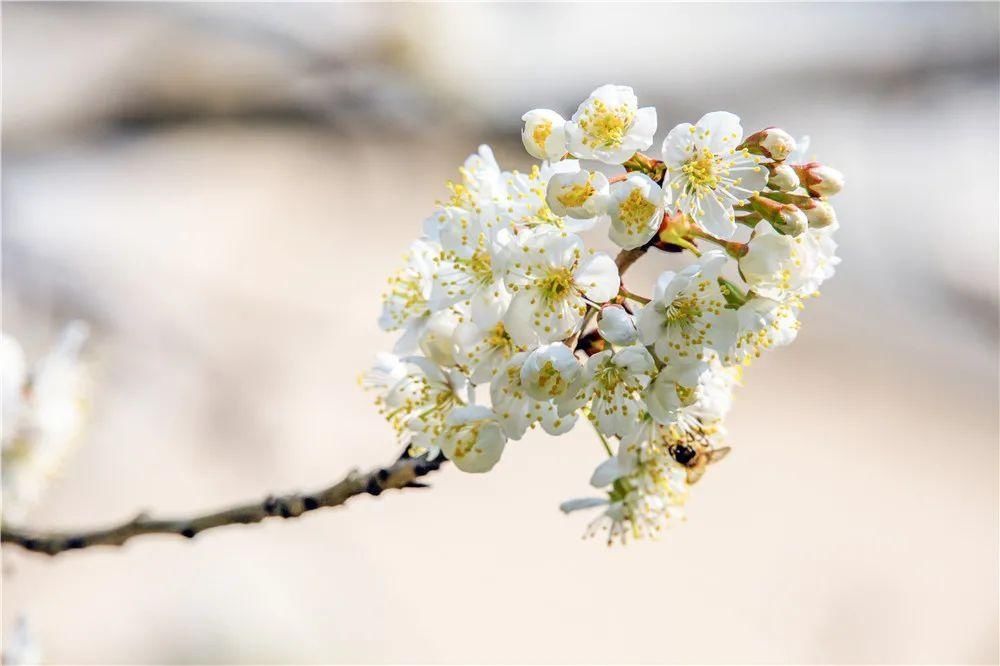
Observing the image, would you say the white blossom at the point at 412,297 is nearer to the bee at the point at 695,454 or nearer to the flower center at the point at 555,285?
the flower center at the point at 555,285

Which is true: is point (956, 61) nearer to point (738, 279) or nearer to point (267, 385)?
point (267, 385)

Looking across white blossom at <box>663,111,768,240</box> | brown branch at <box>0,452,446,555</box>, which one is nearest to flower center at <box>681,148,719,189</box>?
white blossom at <box>663,111,768,240</box>

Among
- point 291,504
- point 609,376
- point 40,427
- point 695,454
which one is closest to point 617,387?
point 609,376

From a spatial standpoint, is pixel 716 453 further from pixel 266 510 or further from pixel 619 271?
pixel 266 510

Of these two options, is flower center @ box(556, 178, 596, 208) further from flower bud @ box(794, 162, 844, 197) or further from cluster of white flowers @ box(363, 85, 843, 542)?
flower bud @ box(794, 162, 844, 197)

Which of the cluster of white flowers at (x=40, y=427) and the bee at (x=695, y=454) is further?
the cluster of white flowers at (x=40, y=427)

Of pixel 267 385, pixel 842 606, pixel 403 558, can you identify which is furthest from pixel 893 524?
pixel 267 385

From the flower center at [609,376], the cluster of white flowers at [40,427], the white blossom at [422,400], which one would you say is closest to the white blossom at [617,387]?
the flower center at [609,376]
